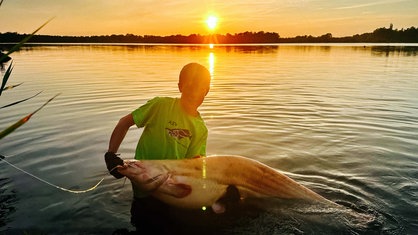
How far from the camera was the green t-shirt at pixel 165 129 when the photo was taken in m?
4.45

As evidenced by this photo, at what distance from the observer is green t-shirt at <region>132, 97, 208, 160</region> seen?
14.6 ft

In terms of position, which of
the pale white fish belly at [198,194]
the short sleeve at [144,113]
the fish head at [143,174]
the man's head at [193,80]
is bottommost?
the pale white fish belly at [198,194]

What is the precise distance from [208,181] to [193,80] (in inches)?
51.8

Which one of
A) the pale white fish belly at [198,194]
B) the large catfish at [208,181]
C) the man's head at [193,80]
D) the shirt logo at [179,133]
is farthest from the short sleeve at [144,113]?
the pale white fish belly at [198,194]

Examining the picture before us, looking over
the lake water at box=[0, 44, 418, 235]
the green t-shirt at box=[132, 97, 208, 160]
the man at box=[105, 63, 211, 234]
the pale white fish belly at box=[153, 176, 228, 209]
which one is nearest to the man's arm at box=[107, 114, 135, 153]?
the man at box=[105, 63, 211, 234]

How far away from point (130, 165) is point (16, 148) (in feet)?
18.1

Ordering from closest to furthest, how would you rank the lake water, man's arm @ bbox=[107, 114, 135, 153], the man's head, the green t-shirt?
man's arm @ bbox=[107, 114, 135, 153]
the man's head
the green t-shirt
the lake water

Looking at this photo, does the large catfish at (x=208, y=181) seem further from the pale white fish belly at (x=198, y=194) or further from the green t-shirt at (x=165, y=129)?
the green t-shirt at (x=165, y=129)

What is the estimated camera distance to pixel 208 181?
4.38 meters

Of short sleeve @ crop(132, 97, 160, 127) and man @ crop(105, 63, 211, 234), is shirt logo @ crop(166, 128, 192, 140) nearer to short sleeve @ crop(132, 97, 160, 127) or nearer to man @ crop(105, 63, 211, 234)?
man @ crop(105, 63, 211, 234)

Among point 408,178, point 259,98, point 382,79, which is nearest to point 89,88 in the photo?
point 259,98

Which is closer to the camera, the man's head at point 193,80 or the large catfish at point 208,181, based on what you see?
the large catfish at point 208,181

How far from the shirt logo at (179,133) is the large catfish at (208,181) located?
1.29 feet

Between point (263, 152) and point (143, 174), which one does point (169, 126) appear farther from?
point (263, 152)
